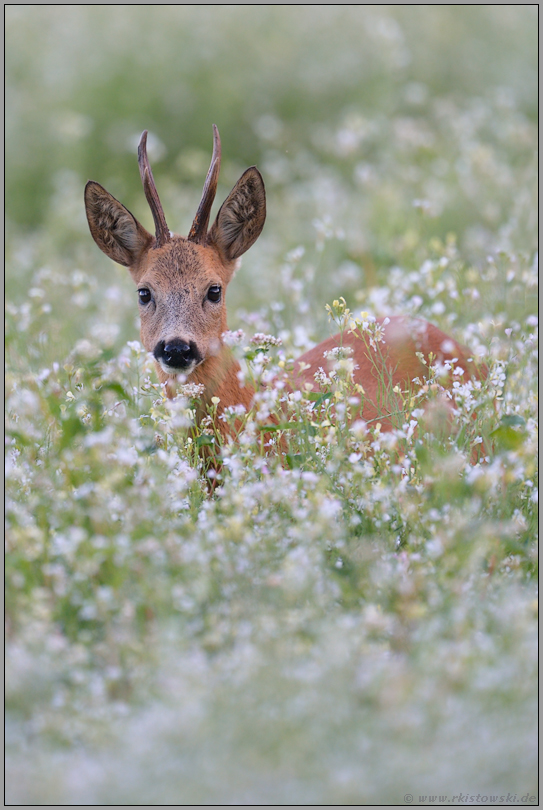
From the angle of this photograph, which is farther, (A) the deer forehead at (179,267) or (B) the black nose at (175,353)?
(A) the deer forehead at (179,267)

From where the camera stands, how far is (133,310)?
24.4ft

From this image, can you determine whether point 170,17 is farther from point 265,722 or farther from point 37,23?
point 265,722

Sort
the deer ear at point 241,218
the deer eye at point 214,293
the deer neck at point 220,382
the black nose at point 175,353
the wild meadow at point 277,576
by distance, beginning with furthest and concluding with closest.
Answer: the deer ear at point 241,218, the deer eye at point 214,293, the deer neck at point 220,382, the black nose at point 175,353, the wild meadow at point 277,576

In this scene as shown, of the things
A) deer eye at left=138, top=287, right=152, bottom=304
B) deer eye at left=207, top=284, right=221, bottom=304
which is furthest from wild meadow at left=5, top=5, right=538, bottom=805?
deer eye at left=207, top=284, right=221, bottom=304

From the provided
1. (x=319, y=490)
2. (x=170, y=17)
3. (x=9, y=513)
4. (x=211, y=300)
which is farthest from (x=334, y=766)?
(x=170, y=17)

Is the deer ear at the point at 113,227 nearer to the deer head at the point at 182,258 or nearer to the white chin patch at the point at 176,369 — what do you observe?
the deer head at the point at 182,258

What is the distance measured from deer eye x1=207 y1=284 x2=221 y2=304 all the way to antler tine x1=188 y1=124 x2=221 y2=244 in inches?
11.3

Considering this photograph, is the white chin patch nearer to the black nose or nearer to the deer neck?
the black nose

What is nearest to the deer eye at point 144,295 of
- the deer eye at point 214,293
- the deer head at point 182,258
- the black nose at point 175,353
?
the deer head at point 182,258

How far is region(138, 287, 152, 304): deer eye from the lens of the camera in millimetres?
4828

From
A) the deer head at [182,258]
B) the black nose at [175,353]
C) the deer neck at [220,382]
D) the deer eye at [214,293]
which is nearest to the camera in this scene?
the black nose at [175,353]

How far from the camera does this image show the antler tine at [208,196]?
15.0ft

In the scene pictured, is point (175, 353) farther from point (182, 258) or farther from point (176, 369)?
point (182, 258)

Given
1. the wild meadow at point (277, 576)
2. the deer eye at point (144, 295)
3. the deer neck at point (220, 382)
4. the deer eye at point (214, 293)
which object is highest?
the deer eye at point (144, 295)
